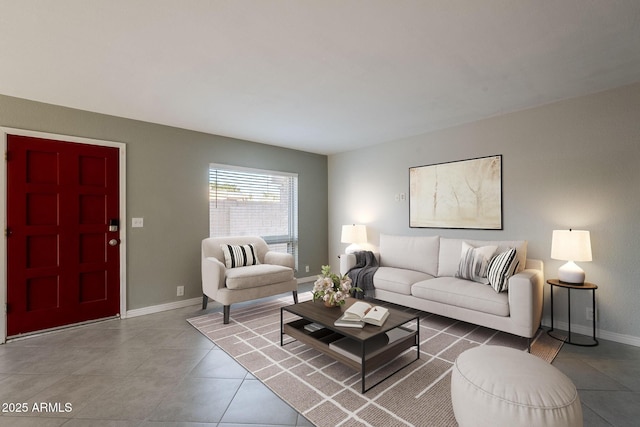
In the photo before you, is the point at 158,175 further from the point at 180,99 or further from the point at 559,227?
the point at 559,227

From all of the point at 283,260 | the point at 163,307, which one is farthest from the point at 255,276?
the point at 163,307

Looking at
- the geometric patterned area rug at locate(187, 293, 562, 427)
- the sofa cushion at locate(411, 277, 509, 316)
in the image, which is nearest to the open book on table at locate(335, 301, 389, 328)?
the geometric patterned area rug at locate(187, 293, 562, 427)

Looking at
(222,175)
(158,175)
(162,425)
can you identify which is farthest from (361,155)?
(162,425)

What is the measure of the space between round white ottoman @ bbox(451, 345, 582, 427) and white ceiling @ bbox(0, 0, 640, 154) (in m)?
2.00

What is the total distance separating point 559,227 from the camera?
311 centimetres

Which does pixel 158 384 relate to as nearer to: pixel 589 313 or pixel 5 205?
pixel 5 205

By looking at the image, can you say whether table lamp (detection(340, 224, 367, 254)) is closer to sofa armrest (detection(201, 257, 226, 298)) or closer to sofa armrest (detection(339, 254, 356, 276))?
sofa armrest (detection(339, 254, 356, 276))

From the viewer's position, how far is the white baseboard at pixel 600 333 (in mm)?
2725

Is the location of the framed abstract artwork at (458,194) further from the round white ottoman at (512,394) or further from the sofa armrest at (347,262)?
the round white ottoman at (512,394)

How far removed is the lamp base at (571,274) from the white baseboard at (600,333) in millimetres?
610

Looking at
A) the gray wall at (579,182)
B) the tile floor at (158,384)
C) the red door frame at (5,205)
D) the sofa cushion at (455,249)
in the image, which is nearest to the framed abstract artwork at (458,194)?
the gray wall at (579,182)

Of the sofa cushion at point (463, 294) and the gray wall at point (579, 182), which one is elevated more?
the gray wall at point (579, 182)

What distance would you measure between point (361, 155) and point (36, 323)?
4.69 metres

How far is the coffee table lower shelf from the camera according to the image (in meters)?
2.00
